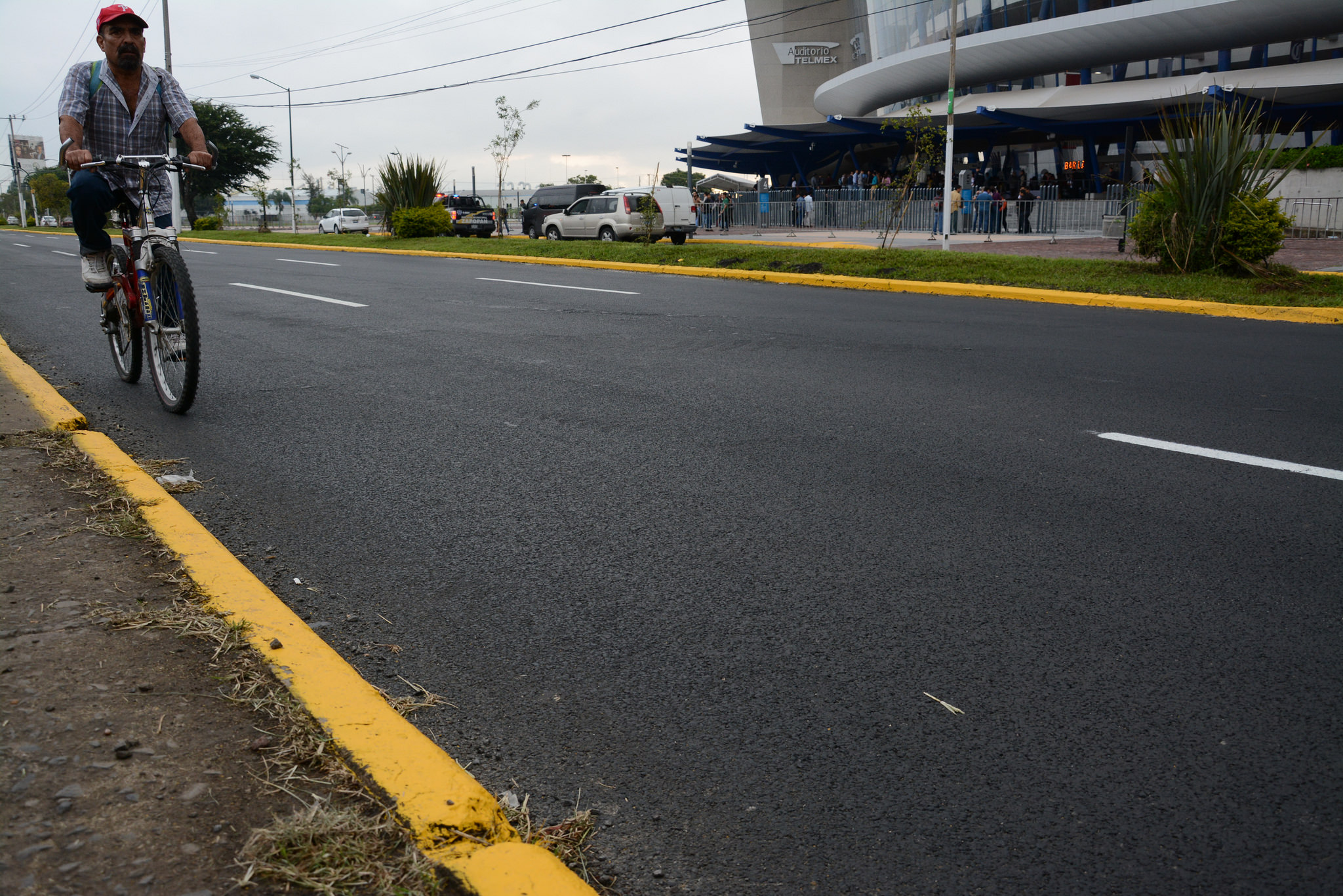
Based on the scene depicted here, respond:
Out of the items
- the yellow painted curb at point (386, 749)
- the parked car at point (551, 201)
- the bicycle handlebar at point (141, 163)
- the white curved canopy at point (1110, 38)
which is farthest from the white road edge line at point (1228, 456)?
the white curved canopy at point (1110, 38)

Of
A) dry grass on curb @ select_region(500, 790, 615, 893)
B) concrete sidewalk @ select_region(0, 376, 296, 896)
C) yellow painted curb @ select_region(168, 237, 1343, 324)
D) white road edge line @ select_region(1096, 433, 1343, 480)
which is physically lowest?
dry grass on curb @ select_region(500, 790, 615, 893)

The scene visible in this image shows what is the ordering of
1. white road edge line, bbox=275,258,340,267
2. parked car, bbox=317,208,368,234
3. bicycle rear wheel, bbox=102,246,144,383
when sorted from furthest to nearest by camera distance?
parked car, bbox=317,208,368,234 → white road edge line, bbox=275,258,340,267 → bicycle rear wheel, bbox=102,246,144,383

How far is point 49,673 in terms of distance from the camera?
2479mm

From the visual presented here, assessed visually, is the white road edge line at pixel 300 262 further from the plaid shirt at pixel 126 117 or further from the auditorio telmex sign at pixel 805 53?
the auditorio telmex sign at pixel 805 53

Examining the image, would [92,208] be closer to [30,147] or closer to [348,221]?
[348,221]

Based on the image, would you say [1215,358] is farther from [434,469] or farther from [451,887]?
[451,887]

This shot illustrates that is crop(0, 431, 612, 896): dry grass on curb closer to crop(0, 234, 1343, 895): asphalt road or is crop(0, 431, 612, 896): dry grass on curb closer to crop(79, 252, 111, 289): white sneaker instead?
crop(0, 234, 1343, 895): asphalt road

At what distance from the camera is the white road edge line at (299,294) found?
37.2 feet

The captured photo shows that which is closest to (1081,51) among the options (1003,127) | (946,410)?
(1003,127)

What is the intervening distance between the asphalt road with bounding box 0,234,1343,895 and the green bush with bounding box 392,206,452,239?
21724 millimetres

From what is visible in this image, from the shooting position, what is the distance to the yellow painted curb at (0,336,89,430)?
5.03 meters

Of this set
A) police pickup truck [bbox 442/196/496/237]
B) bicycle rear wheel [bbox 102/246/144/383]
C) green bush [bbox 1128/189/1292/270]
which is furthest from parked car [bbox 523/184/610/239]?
bicycle rear wheel [bbox 102/246/144/383]

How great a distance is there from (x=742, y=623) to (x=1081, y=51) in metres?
45.1

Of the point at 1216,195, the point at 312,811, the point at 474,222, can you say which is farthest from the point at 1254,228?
the point at 474,222
